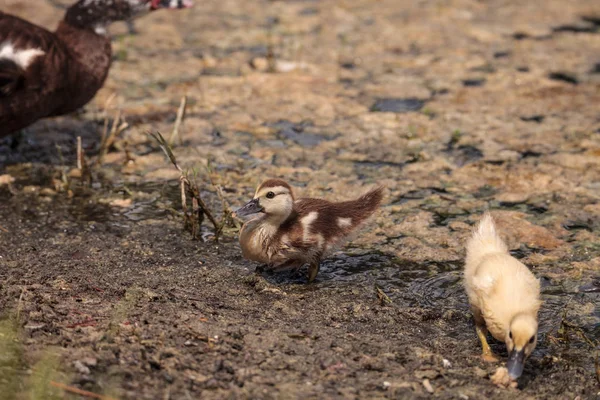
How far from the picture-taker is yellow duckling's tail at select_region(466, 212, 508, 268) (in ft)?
15.5

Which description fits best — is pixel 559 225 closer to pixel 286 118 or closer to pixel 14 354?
pixel 286 118

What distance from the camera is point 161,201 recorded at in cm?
622

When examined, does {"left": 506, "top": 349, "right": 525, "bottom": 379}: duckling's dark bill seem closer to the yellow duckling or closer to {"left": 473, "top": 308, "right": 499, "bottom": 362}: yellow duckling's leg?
the yellow duckling

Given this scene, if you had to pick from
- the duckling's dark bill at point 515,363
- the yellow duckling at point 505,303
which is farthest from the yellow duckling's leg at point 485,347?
the duckling's dark bill at point 515,363

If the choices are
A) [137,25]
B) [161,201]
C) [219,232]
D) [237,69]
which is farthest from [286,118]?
[137,25]

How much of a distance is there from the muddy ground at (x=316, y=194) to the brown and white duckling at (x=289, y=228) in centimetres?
18

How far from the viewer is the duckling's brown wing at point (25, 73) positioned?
6.23 metres

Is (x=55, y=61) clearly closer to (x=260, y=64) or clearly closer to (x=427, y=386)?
(x=260, y=64)

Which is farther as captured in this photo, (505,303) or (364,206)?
(364,206)

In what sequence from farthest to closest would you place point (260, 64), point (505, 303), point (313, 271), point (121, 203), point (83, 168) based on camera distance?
1. point (260, 64)
2. point (83, 168)
3. point (121, 203)
4. point (313, 271)
5. point (505, 303)

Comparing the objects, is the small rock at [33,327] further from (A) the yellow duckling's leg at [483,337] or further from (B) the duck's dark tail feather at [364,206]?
(A) the yellow duckling's leg at [483,337]

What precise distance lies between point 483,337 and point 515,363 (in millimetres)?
415

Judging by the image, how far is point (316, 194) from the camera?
6.33m

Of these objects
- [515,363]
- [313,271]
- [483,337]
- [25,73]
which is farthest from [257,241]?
[25,73]
